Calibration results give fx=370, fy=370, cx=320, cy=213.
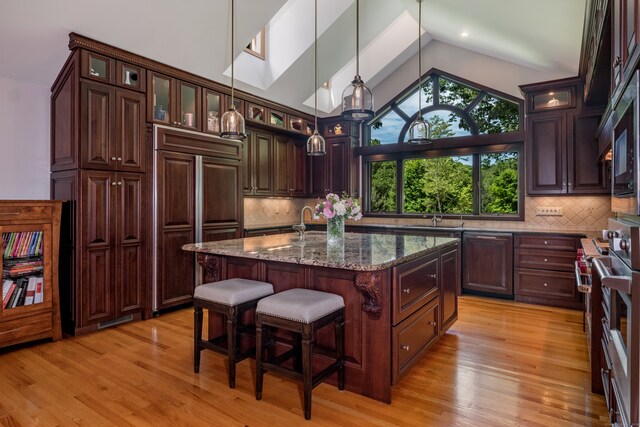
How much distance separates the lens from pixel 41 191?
3879mm

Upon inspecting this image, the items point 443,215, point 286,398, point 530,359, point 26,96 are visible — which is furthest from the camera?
point 443,215

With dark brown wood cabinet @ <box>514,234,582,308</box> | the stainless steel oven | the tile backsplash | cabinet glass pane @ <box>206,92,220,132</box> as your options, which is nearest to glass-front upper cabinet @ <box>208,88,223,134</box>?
cabinet glass pane @ <box>206,92,220,132</box>

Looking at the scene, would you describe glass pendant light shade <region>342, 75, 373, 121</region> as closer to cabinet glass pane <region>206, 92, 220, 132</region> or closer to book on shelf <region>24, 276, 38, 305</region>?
cabinet glass pane <region>206, 92, 220, 132</region>

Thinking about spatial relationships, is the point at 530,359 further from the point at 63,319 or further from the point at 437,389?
the point at 63,319

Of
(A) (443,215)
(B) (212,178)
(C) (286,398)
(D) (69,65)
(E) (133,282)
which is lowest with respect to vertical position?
(C) (286,398)

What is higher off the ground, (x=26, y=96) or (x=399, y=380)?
(x=26, y=96)

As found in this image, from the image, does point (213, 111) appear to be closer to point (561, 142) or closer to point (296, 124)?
point (296, 124)

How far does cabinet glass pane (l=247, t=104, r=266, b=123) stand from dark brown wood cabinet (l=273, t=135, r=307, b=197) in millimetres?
541

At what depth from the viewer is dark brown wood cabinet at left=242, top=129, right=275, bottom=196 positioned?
5.43 m

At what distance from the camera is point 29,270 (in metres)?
3.29

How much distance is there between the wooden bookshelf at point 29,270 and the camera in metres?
3.12

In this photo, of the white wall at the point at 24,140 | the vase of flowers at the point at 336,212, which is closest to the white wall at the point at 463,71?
the vase of flowers at the point at 336,212

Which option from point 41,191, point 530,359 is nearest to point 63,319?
point 41,191

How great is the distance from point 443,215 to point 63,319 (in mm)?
5009
